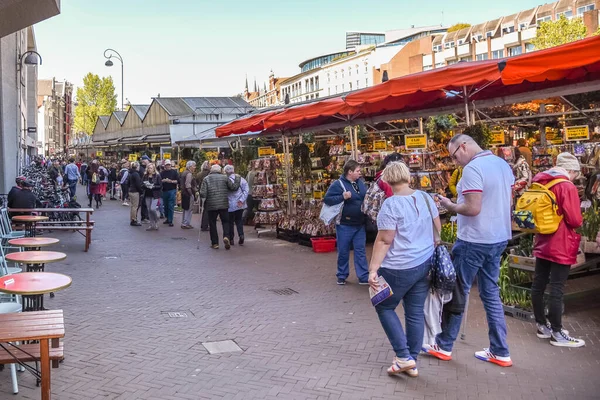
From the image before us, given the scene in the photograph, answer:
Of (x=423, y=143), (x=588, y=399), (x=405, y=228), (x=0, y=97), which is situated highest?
(x=0, y=97)

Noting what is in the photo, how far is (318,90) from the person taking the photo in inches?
4183

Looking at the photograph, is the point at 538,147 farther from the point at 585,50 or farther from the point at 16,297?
the point at 16,297

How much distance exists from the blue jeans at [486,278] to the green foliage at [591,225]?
2.74m

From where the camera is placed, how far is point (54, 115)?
9081cm

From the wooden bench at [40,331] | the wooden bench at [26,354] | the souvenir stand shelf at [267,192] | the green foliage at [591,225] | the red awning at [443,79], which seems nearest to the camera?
the wooden bench at [40,331]

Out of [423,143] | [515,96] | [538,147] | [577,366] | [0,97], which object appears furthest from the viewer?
[0,97]

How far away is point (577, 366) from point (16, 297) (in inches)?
205

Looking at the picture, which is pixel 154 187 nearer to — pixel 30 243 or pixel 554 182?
pixel 30 243

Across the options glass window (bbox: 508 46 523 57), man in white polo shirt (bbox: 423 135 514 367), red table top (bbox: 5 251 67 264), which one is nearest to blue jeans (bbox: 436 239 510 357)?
man in white polo shirt (bbox: 423 135 514 367)

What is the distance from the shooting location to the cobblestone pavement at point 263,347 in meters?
4.48

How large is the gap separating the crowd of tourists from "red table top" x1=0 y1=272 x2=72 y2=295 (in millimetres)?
2501

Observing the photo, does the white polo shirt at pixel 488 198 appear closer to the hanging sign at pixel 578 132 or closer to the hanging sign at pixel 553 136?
the hanging sign at pixel 578 132

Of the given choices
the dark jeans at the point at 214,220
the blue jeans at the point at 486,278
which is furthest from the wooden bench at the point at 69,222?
the blue jeans at the point at 486,278

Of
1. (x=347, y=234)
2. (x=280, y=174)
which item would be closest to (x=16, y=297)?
(x=347, y=234)
